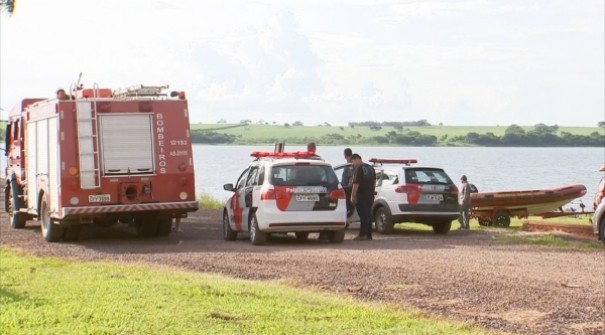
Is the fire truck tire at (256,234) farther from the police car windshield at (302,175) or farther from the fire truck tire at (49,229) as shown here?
the fire truck tire at (49,229)

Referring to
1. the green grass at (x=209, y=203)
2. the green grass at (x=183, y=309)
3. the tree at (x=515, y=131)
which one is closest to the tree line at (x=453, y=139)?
the tree at (x=515, y=131)

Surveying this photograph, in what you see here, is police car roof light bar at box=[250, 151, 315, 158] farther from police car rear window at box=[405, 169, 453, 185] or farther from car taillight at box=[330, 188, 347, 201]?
police car rear window at box=[405, 169, 453, 185]

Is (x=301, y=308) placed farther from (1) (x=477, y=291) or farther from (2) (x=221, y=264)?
(2) (x=221, y=264)

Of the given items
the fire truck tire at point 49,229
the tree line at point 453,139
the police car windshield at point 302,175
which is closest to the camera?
the police car windshield at point 302,175

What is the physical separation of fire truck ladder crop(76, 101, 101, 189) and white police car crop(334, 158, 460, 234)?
5.98 metres

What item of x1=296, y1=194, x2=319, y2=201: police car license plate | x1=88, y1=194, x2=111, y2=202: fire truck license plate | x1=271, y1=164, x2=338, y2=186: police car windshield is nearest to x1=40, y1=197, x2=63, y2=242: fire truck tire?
x1=88, y1=194, x2=111, y2=202: fire truck license plate

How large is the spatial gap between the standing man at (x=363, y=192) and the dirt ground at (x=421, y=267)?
1.74ft

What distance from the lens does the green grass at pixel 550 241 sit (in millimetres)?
19889

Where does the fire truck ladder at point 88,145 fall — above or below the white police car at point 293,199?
above

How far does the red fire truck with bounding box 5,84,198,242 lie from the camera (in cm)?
1988

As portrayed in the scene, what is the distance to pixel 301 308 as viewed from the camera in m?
11.0

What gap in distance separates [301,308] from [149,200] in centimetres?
981

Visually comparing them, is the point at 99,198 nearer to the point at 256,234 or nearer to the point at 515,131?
the point at 256,234

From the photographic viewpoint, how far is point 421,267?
15.4m
